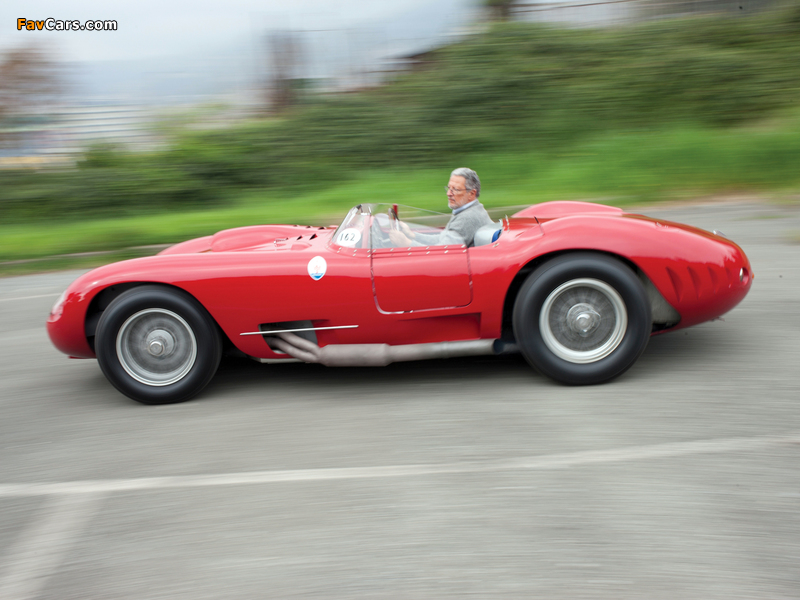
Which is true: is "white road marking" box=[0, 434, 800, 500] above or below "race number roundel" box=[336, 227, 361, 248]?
below

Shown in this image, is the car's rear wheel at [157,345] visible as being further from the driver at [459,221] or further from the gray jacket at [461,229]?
the gray jacket at [461,229]

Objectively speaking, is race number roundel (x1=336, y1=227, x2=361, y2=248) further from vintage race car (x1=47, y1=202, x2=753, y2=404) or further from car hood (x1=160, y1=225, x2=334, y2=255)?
car hood (x1=160, y1=225, x2=334, y2=255)

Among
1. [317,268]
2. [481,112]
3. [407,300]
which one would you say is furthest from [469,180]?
[481,112]

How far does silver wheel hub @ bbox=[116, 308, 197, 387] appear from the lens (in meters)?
3.84

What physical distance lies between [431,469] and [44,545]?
1513mm

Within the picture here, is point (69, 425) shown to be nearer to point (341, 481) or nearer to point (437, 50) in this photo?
point (341, 481)

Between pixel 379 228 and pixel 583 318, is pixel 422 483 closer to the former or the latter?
pixel 583 318

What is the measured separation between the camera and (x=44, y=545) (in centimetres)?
261

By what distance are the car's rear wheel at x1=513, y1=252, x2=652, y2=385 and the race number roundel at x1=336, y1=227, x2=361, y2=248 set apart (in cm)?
94

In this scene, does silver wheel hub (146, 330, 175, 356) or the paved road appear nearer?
the paved road

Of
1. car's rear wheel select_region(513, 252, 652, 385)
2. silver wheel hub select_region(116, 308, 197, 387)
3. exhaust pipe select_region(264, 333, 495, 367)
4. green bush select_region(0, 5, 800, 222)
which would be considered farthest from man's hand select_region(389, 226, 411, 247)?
green bush select_region(0, 5, 800, 222)

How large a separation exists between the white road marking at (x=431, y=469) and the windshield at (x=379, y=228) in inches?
52.6

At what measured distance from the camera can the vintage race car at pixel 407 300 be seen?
11.9ft

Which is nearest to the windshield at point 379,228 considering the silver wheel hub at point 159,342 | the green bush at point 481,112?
the silver wheel hub at point 159,342
